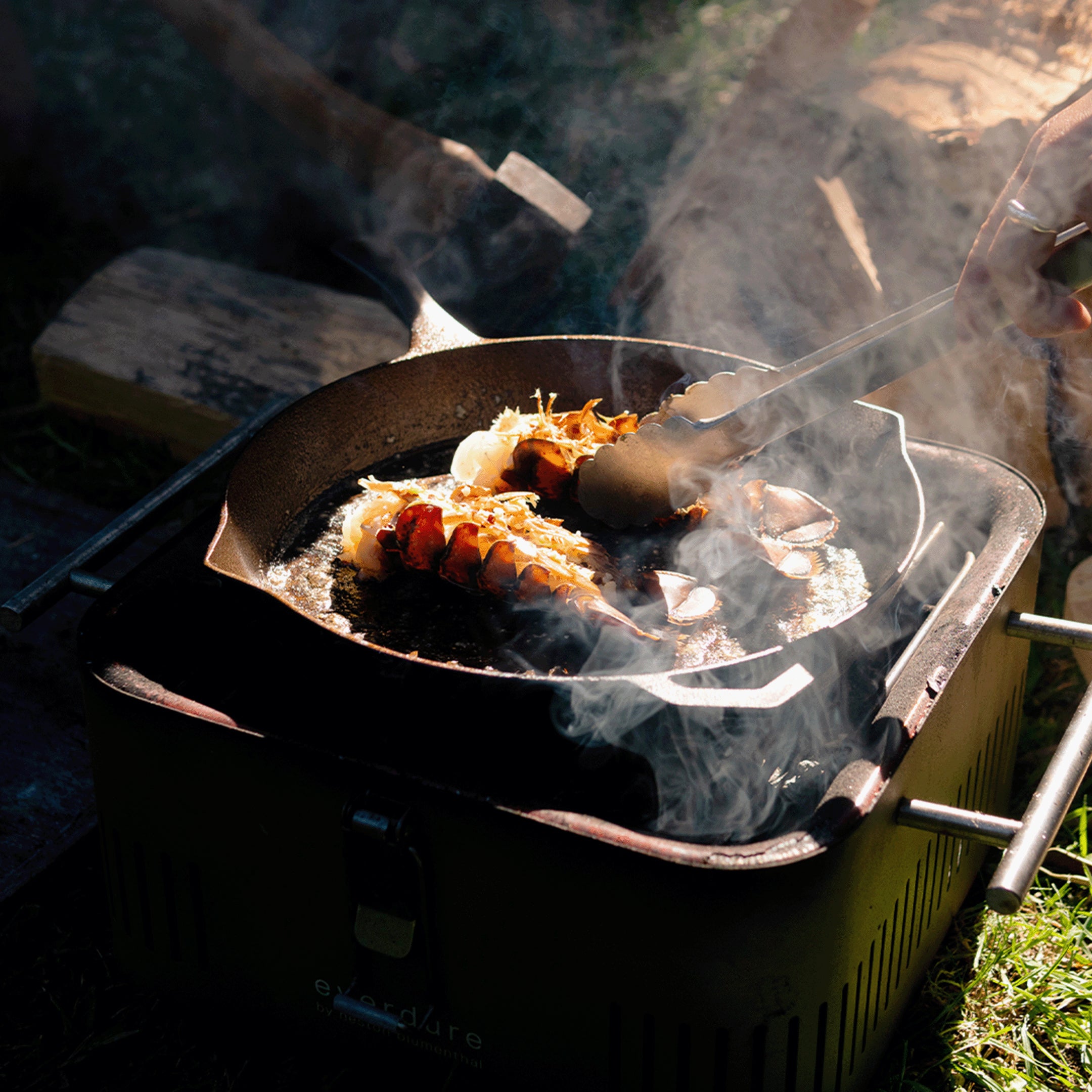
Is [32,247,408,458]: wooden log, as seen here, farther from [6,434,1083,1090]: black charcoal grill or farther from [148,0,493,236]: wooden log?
[6,434,1083,1090]: black charcoal grill

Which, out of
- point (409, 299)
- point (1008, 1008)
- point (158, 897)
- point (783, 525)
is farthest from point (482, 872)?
point (409, 299)

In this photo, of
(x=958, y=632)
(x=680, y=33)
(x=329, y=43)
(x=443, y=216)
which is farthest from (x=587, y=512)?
(x=680, y=33)

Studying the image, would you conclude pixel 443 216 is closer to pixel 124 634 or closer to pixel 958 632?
pixel 124 634

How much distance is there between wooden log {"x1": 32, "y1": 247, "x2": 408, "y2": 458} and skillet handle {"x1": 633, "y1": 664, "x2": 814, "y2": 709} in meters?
3.20

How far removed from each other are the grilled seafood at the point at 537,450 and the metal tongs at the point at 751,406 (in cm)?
8

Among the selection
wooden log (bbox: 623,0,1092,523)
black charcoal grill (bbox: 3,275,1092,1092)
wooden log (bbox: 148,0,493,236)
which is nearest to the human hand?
black charcoal grill (bbox: 3,275,1092,1092)

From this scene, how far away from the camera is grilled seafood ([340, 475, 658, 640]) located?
229 cm

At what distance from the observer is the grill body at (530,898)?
1.82 meters

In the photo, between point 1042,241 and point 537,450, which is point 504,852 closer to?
point 537,450

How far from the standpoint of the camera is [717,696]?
6.09 feet

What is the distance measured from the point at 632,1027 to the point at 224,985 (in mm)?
1020

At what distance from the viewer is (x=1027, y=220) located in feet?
6.50

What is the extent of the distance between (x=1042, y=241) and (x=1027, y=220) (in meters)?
0.06

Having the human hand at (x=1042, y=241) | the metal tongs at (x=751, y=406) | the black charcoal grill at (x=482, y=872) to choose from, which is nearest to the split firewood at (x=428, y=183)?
the metal tongs at (x=751, y=406)
